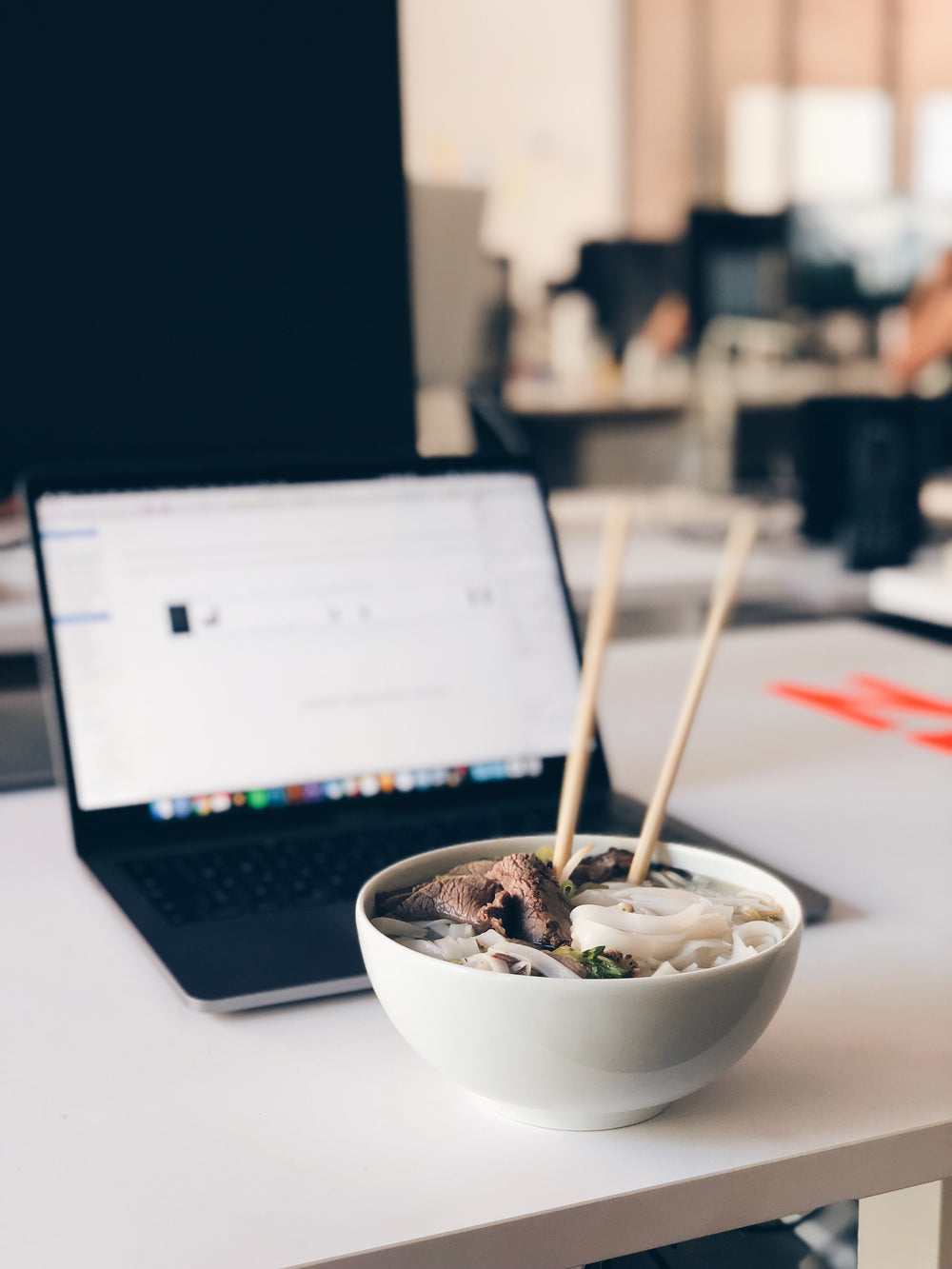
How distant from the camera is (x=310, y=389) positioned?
1227mm

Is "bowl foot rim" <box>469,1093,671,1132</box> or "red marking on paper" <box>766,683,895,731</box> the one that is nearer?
"bowl foot rim" <box>469,1093,671,1132</box>

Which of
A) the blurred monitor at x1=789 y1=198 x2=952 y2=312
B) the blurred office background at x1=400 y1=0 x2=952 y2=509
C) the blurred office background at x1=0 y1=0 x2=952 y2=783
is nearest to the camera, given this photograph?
the blurred office background at x1=0 y1=0 x2=952 y2=783

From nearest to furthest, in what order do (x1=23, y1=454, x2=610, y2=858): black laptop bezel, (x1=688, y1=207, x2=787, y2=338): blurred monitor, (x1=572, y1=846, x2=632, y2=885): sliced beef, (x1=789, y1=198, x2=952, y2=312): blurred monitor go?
1. (x1=572, y1=846, x2=632, y2=885): sliced beef
2. (x1=23, y1=454, x2=610, y2=858): black laptop bezel
3. (x1=688, y1=207, x2=787, y2=338): blurred monitor
4. (x1=789, y1=198, x2=952, y2=312): blurred monitor

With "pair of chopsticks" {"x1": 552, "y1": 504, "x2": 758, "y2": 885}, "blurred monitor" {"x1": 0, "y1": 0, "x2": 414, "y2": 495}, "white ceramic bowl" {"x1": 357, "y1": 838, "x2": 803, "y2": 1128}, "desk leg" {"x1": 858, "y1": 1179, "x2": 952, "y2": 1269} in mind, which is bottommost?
"desk leg" {"x1": 858, "y1": 1179, "x2": 952, "y2": 1269}

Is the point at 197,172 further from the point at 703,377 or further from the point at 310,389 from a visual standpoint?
the point at 703,377

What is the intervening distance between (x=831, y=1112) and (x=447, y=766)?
0.39m

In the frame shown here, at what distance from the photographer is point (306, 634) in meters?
0.82

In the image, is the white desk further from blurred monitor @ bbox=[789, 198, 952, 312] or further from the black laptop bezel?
blurred monitor @ bbox=[789, 198, 952, 312]

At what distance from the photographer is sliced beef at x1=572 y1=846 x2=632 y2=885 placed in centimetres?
52

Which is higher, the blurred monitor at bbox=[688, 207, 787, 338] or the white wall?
the white wall

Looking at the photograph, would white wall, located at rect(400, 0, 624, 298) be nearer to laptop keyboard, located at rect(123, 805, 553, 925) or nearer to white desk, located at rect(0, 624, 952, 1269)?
laptop keyboard, located at rect(123, 805, 553, 925)

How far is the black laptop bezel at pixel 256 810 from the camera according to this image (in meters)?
0.76

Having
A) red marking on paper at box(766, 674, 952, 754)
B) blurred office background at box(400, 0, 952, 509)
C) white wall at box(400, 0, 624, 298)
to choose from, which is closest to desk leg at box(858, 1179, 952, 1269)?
red marking on paper at box(766, 674, 952, 754)

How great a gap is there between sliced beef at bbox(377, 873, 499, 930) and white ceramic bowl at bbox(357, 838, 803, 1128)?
27 millimetres
